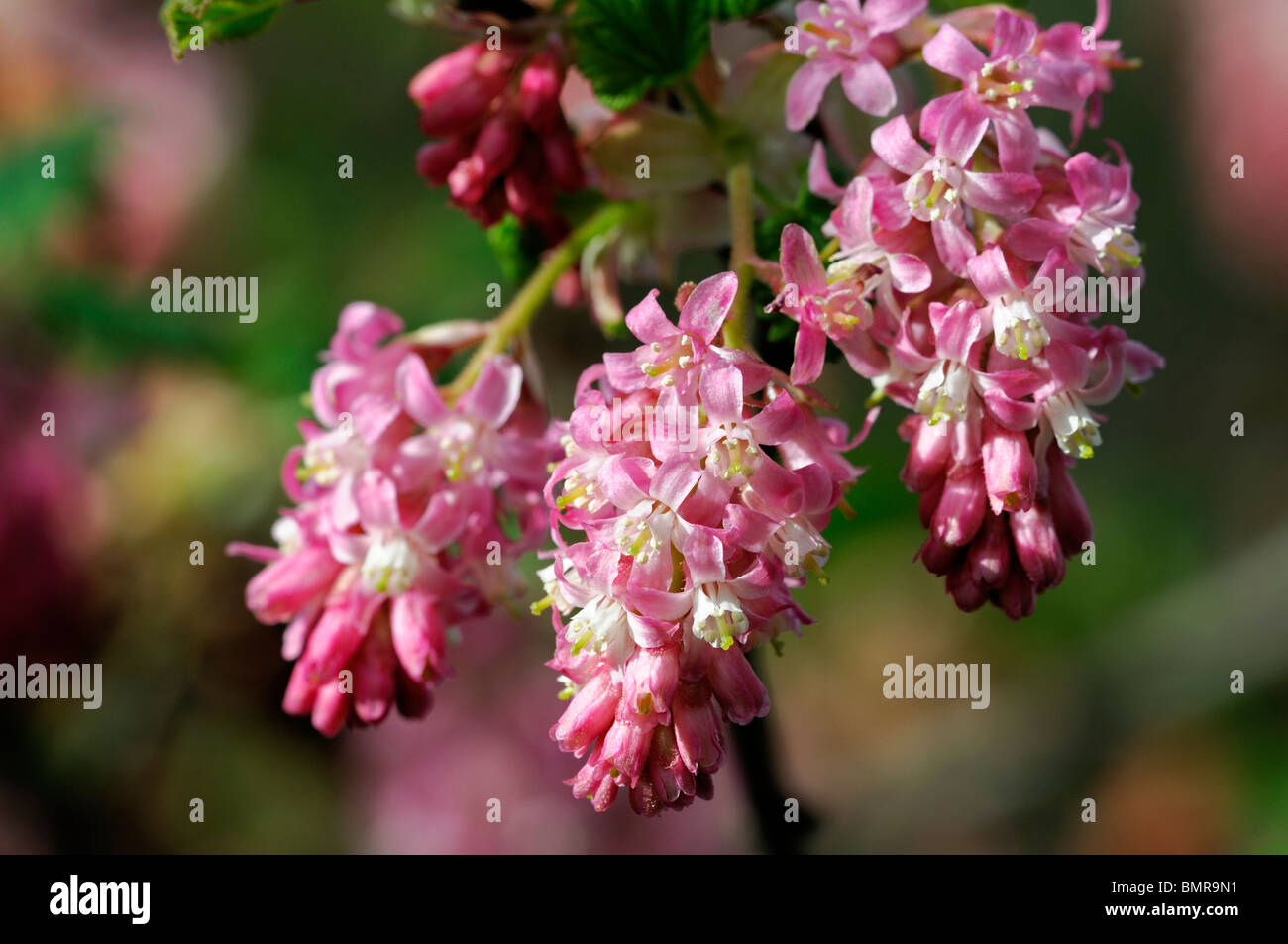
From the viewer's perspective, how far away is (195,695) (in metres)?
2.72

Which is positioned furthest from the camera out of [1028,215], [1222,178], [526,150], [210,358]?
[1222,178]

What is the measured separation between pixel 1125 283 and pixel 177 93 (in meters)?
3.30

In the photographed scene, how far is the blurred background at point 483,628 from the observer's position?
8.18 ft

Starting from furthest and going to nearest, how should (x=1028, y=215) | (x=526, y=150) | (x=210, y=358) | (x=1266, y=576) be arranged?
1. (x=1266, y=576)
2. (x=210, y=358)
3. (x=526, y=150)
4. (x=1028, y=215)

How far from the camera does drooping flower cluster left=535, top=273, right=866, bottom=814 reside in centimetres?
93

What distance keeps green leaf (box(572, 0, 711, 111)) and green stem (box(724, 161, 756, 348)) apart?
0.43 feet

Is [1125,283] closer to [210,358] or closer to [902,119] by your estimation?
[902,119]

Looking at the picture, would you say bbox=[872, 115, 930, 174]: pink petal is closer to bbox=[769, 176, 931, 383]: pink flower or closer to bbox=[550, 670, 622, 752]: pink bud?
bbox=[769, 176, 931, 383]: pink flower

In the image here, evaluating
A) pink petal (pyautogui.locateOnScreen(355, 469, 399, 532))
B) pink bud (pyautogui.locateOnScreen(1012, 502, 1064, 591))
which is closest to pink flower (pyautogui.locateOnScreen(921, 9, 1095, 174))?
pink bud (pyautogui.locateOnScreen(1012, 502, 1064, 591))

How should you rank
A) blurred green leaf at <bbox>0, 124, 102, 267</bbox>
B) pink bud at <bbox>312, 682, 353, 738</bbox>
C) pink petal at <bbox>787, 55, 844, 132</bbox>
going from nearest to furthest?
pink petal at <bbox>787, 55, 844, 132</bbox> < pink bud at <bbox>312, 682, 353, 738</bbox> < blurred green leaf at <bbox>0, 124, 102, 267</bbox>

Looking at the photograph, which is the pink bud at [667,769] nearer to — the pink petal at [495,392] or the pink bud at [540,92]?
the pink petal at [495,392]

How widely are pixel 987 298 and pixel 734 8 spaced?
440 millimetres

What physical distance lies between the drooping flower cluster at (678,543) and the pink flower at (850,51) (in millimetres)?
272
